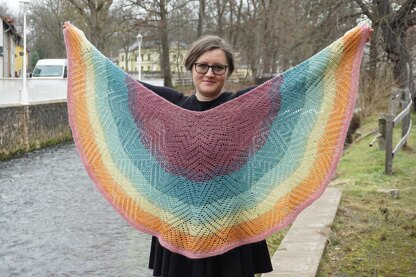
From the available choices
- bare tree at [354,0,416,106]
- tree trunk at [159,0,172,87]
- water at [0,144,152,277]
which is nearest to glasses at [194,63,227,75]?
water at [0,144,152,277]

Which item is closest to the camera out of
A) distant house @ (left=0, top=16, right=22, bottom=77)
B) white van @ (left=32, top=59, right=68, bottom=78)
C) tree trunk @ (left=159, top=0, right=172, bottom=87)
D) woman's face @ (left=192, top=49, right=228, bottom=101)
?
woman's face @ (left=192, top=49, right=228, bottom=101)

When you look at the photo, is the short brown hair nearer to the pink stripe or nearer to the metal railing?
the pink stripe

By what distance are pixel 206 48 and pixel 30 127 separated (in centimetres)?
1221

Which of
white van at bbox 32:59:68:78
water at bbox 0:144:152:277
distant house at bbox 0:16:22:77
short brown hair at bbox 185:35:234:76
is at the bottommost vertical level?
water at bbox 0:144:152:277

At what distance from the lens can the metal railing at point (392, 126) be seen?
272 inches

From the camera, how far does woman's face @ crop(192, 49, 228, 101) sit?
7.22 feet

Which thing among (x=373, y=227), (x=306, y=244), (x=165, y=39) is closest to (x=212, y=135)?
(x=306, y=244)

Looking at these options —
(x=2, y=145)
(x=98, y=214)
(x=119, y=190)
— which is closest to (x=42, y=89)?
(x=2, y=145)

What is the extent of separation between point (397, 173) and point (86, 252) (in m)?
3.73

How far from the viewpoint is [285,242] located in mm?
4016

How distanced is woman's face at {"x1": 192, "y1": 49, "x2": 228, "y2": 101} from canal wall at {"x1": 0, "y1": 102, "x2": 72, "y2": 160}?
10.5 metres

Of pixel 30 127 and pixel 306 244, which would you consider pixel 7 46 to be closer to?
pixel 30 127

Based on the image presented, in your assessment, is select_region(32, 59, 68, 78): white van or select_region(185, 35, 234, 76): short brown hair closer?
select_region(185, 35, 234, 76): short brown hair

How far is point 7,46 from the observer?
3250 centimetres
